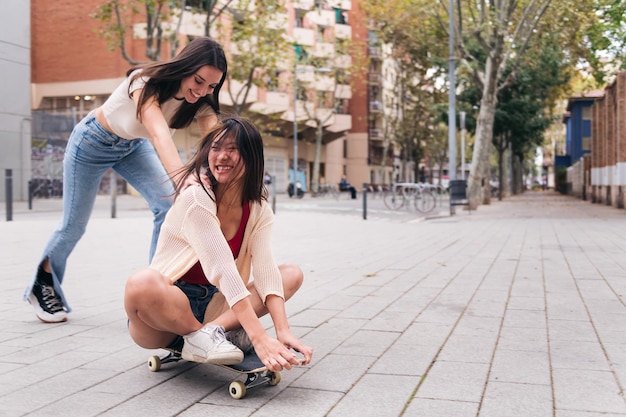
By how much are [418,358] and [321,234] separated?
9.91 m

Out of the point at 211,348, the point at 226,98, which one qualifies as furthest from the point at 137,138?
the point at 226,98

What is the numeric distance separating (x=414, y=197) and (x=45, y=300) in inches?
801

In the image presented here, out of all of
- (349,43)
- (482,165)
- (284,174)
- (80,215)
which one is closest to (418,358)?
(80,215)

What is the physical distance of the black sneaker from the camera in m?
4.82

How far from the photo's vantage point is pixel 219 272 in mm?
3148

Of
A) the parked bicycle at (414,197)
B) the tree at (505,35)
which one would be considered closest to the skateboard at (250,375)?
the tree at (505,35)

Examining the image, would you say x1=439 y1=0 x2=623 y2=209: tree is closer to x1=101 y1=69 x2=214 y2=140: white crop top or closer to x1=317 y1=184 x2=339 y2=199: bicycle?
x1=317 y1=184 x2=339 y2=199: bicycle

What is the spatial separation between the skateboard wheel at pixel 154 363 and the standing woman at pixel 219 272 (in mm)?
129

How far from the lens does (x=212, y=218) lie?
3.19 metres

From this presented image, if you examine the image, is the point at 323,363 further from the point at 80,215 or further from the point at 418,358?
the point at 80,215

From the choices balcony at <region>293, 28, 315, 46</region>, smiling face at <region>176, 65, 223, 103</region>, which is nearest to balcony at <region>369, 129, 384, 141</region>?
balcony at <region>293, 28, 315, 46</region>

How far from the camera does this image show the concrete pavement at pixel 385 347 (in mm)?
3088

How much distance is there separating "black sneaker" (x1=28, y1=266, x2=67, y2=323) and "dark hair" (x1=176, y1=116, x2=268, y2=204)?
1921mm

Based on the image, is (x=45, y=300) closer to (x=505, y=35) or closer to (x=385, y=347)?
(x=385, y=347)
